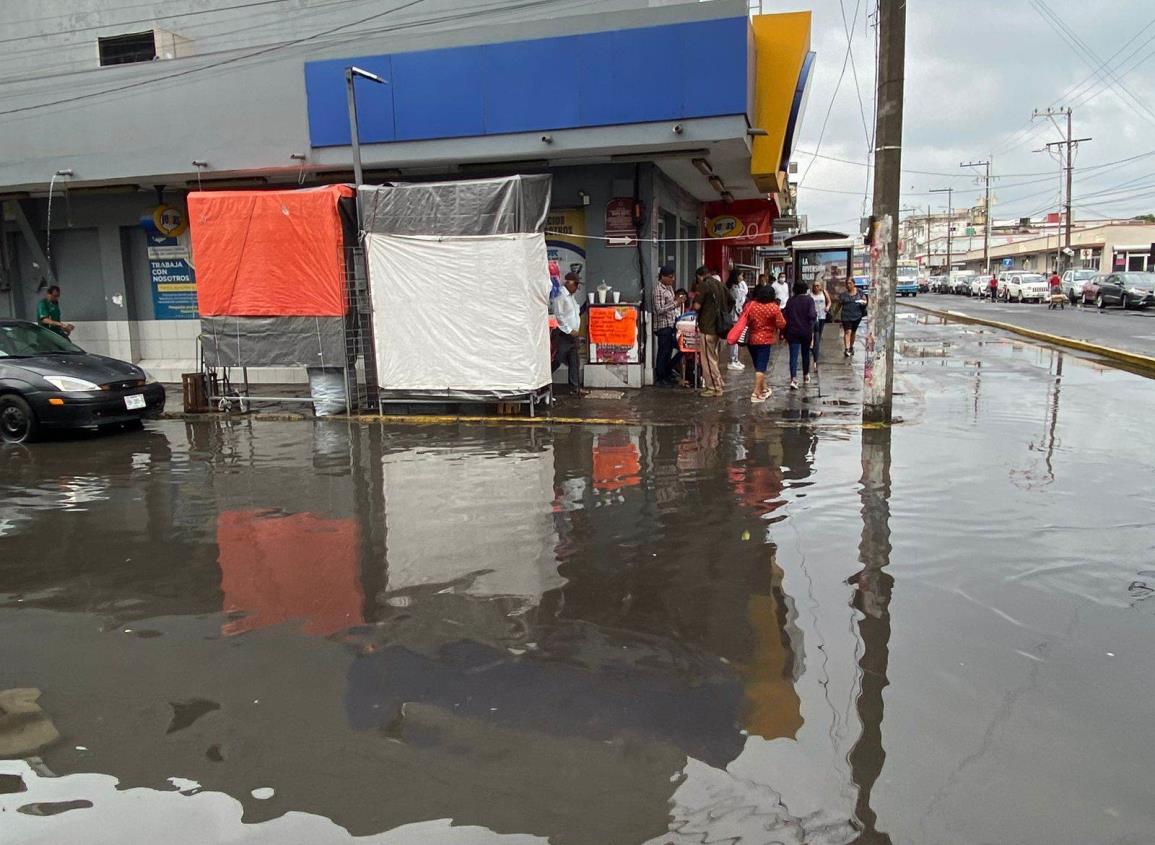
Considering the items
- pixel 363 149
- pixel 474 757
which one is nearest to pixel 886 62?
pixel 363 149

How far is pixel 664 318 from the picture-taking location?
13.8 meters

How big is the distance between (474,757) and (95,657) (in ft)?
7.85

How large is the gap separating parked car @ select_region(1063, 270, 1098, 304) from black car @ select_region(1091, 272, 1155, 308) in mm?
3258

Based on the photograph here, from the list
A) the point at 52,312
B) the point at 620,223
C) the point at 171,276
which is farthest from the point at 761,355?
the point at 52,312

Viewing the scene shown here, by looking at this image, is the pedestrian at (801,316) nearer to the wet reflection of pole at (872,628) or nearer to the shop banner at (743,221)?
the wet reflection of pole at (872,628)

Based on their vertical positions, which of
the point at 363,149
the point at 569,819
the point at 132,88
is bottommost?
the point at 569,819

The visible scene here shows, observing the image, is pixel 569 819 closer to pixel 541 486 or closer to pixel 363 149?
pixel 541 486

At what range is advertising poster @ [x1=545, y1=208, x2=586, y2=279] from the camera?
13.7 m

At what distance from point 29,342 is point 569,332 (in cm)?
739

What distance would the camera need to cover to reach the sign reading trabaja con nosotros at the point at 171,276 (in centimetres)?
1580

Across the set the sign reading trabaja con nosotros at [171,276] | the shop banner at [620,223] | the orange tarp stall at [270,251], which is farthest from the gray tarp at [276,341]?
the shop banner at [620,223]

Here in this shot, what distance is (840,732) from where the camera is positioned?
3.56m

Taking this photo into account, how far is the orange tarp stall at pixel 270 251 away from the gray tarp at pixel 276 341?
13cm

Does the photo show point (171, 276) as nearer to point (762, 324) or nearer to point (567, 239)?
point (567, 239)
